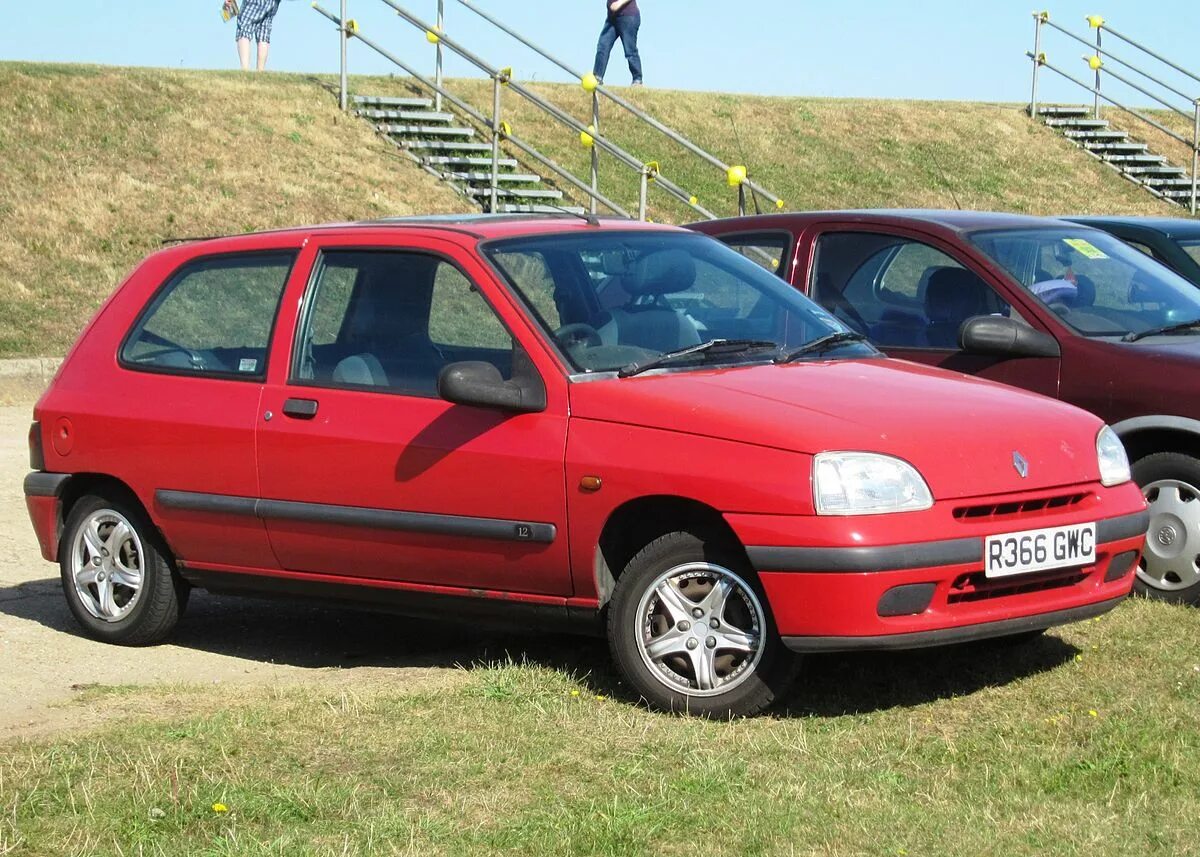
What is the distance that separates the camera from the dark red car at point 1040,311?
24.4ft

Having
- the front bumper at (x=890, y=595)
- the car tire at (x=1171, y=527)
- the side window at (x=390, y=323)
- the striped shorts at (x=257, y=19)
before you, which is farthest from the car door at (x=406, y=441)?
the striped shorts at (x=257, y=19)

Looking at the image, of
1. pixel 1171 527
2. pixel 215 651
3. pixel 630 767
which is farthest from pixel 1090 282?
pixel 215 651

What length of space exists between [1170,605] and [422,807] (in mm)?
3727

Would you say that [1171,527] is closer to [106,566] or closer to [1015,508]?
[1015,508]

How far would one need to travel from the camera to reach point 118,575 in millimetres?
7355

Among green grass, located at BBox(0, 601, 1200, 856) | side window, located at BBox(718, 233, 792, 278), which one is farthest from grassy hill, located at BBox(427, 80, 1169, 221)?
green grass, located at BBox(0, 601, 1200, 856)

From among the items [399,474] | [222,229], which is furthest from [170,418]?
[222,229]

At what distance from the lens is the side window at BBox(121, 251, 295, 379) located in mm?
6926

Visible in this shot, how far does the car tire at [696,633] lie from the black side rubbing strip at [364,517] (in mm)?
387

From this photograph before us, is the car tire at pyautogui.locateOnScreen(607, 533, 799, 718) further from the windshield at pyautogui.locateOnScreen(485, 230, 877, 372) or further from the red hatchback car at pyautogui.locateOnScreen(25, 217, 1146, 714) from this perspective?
the windshield at pyautogui.locateOnScreen(485, 230, 877, 372)

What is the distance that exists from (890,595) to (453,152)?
1793cm

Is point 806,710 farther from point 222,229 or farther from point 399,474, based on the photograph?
point 222,229

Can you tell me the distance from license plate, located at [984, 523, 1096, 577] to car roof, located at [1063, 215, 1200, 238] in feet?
14.4

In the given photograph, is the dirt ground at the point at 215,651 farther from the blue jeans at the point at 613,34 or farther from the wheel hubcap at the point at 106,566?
the blue jeans at the point at 613,34
